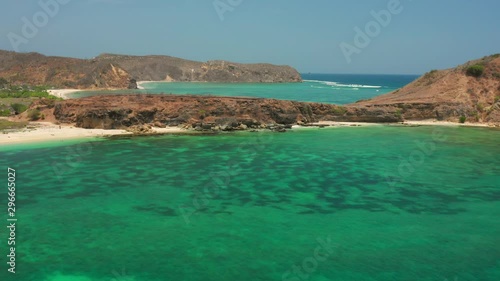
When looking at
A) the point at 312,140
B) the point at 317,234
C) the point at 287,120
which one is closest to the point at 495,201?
the point at 317,234

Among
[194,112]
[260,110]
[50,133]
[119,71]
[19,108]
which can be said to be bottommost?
[50,133]

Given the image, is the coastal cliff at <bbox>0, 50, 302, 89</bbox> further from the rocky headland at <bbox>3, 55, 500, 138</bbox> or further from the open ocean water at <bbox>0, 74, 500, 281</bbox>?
the open ocean water at <bbox>0, 74, 500, 281</bbox>

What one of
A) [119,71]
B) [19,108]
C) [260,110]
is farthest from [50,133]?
[119,71]

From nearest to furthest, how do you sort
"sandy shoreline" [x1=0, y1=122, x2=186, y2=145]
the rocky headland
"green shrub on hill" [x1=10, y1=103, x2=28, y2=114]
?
"sandy shoreline" [x1=0, y1=122, x2=186, y2=145], the rocky headland, "green shrub on hill" [x1=10, y1=103, x2=28, y2=114]

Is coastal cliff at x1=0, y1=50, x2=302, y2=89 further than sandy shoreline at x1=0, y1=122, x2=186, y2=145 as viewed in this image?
Yes

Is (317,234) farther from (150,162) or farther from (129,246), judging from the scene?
(150,162)

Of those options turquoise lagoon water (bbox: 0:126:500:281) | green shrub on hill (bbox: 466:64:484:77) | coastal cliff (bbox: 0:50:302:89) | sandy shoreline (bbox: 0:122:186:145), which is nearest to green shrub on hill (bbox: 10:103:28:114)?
sandy shoreline (bbox: 0:122:186:145)

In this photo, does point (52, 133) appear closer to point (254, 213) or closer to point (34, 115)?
point (34, 115)
